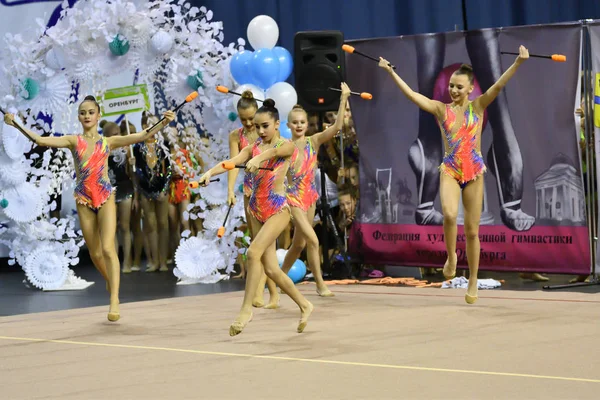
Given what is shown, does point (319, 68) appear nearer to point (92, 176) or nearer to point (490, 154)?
point (490, 154)

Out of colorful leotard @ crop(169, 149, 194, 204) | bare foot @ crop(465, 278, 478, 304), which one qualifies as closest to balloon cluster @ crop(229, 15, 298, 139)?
colorful leotard @ crop(169, 149, 194, 204)

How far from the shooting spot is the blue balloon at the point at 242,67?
30.5 ft

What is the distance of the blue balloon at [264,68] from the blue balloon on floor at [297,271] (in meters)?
1.74

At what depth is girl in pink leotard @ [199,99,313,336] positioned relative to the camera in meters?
5.98

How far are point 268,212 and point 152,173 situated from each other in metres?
4.99

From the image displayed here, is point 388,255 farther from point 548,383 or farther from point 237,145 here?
point 548,383

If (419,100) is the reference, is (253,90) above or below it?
above

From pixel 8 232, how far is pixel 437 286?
436cm

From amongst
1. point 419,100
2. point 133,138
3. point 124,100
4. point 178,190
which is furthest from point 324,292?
point 178,190

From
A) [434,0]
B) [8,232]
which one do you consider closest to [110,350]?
[8,232]

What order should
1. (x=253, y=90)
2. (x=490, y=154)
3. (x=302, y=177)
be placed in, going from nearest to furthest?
1. (x=302, y=177)
2. (x=490, y=154)
3. (x=253, y=90)

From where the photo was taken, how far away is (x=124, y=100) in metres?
10.0

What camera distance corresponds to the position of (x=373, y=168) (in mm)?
9594

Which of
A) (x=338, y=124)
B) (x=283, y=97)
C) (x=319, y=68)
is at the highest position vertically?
(x=319, y=68)
